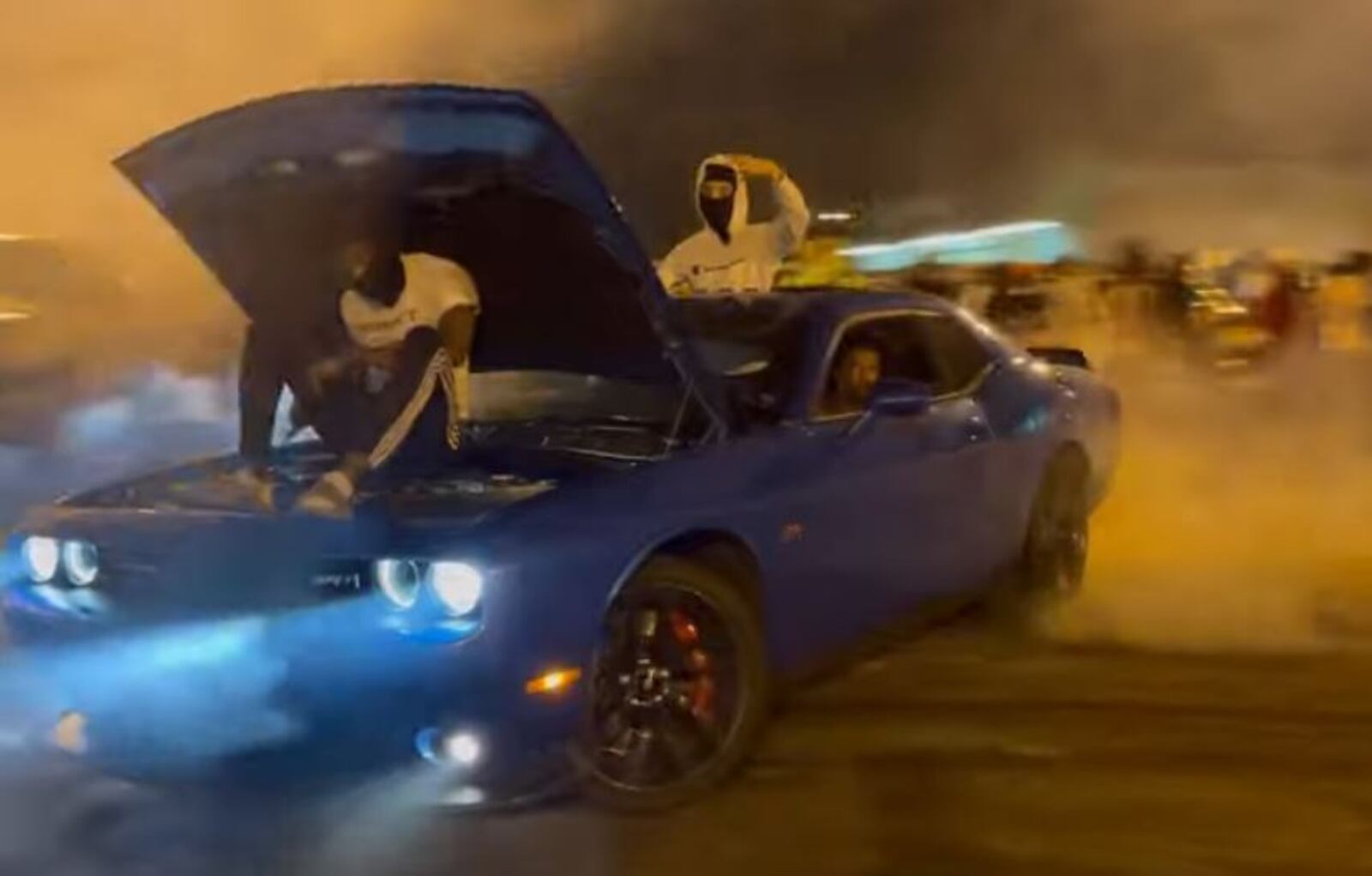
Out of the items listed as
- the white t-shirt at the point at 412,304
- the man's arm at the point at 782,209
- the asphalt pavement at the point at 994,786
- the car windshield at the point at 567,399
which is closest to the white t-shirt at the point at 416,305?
the white t-shirt at the point at 412,304

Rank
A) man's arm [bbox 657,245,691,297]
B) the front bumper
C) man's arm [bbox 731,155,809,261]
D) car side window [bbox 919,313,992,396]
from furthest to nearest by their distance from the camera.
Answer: man's arm [bbox 731,155,809,261] < man's arm [bbox 657,245,691,297] < car side window [bbox 919,313,992,396] < the front bumper

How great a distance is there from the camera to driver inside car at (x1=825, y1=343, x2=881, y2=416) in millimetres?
4953

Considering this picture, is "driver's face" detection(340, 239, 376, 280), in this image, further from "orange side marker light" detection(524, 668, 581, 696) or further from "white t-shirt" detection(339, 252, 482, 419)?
"orange side marker light" detection(524, 668, 581, 696)

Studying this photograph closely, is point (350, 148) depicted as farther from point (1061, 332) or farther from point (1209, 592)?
point (1061, 332)

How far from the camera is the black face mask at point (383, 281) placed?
4793mm

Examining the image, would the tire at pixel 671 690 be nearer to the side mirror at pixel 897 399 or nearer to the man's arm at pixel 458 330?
the side mirror at pixel 897 399

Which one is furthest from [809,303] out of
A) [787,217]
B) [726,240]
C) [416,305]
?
[787,217]

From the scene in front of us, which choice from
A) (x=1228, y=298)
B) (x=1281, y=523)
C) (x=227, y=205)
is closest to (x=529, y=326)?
(x=227, y=205)

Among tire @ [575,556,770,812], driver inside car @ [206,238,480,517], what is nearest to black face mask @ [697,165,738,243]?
driver inside car @ [206,238,480,517]

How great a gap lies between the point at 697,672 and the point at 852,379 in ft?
3.57

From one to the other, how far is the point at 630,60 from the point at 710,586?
9.04ft

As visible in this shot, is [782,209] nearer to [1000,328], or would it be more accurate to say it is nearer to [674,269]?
[674,269]

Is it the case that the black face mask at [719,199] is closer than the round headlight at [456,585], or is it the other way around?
the round headlight at [456,585]

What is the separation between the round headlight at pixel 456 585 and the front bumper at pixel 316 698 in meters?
0.04
